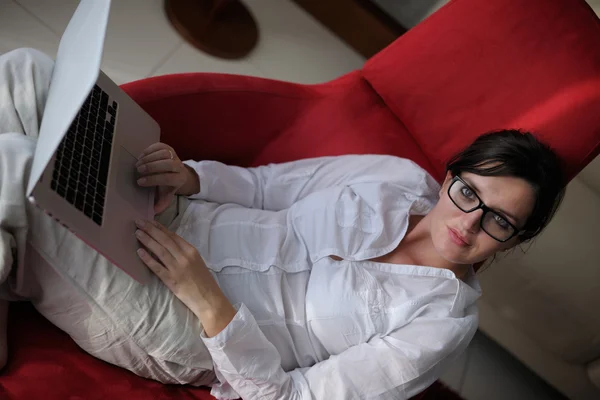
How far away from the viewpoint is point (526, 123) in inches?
47.6

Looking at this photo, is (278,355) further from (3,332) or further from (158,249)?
(3,332)

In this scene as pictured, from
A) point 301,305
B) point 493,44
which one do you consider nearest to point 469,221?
point 301,305

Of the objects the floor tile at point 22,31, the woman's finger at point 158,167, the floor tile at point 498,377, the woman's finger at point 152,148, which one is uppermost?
the floor tile at point 22,31

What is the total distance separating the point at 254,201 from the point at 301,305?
0.32 metres

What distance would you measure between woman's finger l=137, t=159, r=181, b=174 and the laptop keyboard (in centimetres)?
8

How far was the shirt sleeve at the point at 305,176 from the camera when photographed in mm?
1246

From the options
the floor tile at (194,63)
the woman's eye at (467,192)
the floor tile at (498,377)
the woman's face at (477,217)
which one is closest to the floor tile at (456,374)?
the floor tile at (498,377)

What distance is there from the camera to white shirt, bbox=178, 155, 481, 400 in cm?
99

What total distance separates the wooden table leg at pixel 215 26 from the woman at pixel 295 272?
95 cm

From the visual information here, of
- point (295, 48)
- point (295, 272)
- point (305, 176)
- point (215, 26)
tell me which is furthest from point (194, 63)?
point (295, 272)

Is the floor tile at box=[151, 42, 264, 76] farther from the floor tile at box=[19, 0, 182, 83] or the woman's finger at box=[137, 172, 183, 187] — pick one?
A: the woman's finger at box=[137, 172, 183, 187]

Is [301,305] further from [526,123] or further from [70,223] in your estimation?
[526,123]

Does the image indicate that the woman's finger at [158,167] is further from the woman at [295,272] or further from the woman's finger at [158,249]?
the woman's finger at [158,249]

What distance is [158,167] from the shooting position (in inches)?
38.6
